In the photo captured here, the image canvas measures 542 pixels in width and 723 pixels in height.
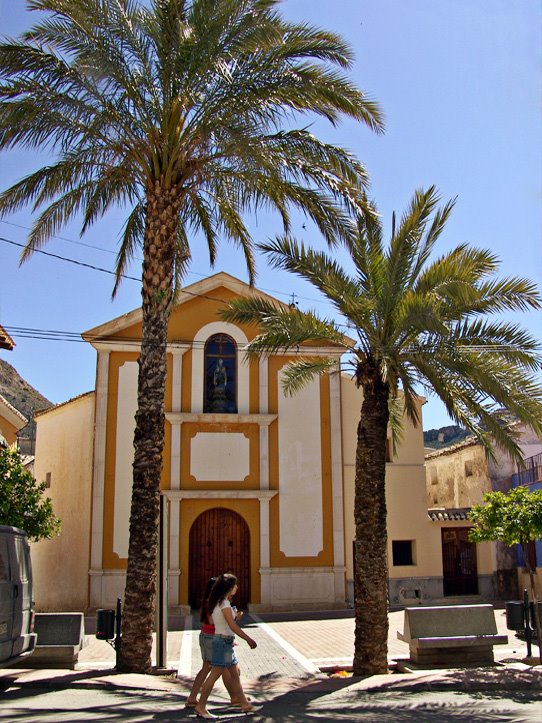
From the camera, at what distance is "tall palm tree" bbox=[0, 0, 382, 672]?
1148 centimetres

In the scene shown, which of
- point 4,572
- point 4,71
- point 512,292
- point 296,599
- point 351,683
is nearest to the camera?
point 4,572

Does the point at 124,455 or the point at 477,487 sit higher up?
the point at 124,455

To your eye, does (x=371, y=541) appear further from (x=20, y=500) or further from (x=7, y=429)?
(x=7, y=429)

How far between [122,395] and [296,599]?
24.3ft

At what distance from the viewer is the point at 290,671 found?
41.6ft

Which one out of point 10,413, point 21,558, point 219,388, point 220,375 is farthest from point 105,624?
point 220,375

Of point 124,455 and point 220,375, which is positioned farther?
point 220,375

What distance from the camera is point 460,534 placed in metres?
24.3

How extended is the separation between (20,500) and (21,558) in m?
3.46

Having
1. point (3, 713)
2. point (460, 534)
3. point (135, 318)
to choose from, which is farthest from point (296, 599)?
point (3, 713)

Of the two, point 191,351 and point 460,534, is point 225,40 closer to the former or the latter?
point 191,351

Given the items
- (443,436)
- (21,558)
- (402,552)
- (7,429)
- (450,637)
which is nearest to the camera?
(21,558)

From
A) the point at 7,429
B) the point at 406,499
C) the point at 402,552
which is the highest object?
the point at 7,429

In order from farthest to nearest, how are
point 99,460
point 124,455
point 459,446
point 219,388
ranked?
point 459,446
point 219,388
point 124,455
point 99,460
